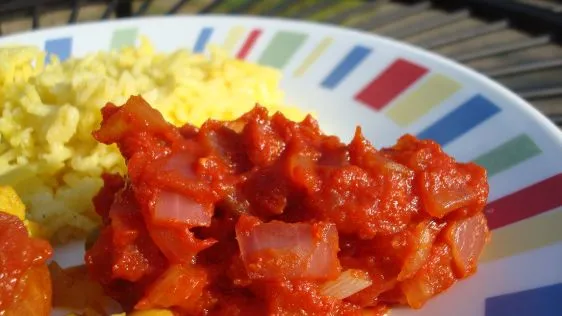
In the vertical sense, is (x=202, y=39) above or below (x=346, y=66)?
above

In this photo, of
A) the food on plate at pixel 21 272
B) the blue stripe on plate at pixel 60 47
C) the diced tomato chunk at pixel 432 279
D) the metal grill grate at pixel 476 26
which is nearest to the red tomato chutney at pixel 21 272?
the food on plate at pixel 21 272

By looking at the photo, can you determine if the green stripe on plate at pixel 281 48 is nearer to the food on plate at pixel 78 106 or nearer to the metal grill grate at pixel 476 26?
the food on plate at pixel 78 106

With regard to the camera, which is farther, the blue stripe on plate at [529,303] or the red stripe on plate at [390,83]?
the red stripe on plate at [390,83]

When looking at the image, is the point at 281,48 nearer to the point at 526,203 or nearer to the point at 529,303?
the point at 526,203

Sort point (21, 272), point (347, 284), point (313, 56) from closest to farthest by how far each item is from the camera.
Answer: point (21, 272)
point (347, 284)
point (313, 56)

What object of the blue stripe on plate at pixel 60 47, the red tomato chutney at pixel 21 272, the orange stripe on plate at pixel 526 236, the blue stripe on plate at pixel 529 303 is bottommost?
the blue stripe on plate at pixel 529 303

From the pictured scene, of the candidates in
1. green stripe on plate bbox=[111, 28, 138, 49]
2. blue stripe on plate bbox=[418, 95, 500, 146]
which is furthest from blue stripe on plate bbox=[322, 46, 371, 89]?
green stripe on plate bbox=[111, 28, 138, 49]

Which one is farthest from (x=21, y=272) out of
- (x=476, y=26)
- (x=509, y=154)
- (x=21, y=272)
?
(x=476, y=26)
